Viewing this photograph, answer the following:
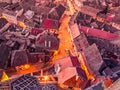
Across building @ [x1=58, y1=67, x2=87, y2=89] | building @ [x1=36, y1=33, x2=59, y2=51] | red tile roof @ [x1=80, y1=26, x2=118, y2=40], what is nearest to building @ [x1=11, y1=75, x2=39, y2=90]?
building @ [x1=58, y1=67, x2=87, y2=89]

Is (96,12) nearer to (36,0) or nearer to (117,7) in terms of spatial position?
(117,7)

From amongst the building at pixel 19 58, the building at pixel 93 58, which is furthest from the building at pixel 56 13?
the building at pixel 19 58

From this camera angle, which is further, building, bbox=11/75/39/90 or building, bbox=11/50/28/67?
building, bbox=11/50/28/67

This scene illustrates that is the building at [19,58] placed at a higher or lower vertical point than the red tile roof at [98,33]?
higher

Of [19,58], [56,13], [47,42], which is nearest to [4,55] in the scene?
[19,58]

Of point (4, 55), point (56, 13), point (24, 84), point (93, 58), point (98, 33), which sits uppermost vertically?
point (24, 84)

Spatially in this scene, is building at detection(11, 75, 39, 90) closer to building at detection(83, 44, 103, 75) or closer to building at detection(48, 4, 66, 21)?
building at detection(83, 44, 103, 75)

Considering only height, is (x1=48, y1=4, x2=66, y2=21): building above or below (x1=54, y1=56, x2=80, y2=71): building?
above

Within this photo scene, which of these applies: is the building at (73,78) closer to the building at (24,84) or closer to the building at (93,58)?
the building at (93,58)

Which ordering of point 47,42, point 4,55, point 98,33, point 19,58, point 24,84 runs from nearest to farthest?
point 24,84 → point 19,58 → point 4,55 → point 47,42 → point 98,33

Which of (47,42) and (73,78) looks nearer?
(73,78)

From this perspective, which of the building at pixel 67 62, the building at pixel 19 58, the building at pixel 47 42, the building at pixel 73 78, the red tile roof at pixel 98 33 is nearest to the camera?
the building at pixel 73 78

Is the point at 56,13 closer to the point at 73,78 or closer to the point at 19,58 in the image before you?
the point at 19,58
